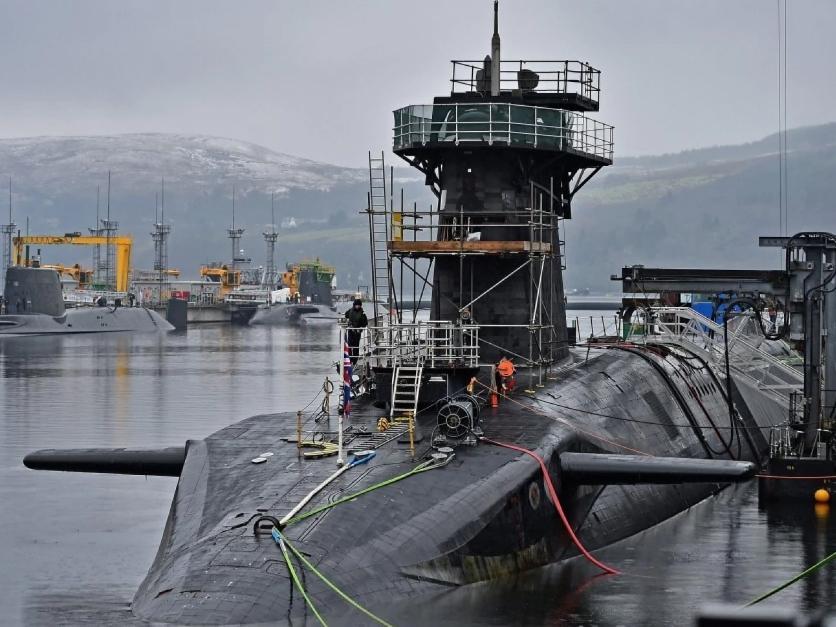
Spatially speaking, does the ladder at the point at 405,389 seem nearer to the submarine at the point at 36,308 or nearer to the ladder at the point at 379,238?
the ladder at the point at 379,238

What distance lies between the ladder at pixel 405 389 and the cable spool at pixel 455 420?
164 centimetres

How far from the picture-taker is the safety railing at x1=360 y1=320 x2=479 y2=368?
2450cm

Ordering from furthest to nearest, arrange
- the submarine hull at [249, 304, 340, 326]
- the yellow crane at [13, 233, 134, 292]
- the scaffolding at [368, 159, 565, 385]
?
the submarine hull at [249, 304, 340, 326], the yellow crane at [13, 233, 134, 292], the scaffolding at [368, 159, 565, 385]

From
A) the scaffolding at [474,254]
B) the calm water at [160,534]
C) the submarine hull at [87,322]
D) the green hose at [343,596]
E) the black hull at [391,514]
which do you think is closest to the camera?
the black hull at [391,514]

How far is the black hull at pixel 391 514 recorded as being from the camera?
15930 millimetres

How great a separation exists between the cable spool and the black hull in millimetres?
296

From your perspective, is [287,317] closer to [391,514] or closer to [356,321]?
[356,321]

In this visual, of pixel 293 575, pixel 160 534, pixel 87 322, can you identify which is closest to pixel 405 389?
pixel 160 534

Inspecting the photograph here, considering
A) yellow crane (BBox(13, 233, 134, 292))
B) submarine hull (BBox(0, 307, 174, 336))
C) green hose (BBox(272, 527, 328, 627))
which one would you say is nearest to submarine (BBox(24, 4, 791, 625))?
green hose (BBox(272, 527, 328, 627))

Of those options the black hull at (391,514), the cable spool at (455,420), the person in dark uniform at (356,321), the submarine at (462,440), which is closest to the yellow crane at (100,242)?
the submarine at (462,440)

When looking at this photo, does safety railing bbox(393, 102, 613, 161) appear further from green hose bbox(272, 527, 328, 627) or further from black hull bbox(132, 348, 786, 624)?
green hose bbox(272, 527, 328, 627)

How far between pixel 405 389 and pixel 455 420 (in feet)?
11.1

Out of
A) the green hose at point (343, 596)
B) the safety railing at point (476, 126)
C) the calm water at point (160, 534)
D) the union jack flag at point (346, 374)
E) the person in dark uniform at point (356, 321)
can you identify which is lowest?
the calm water at point (160, 534)

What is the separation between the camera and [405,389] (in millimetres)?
24828
